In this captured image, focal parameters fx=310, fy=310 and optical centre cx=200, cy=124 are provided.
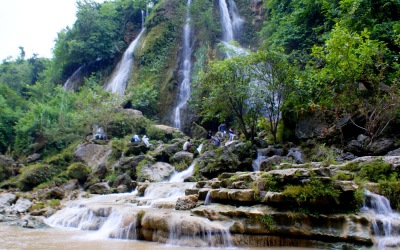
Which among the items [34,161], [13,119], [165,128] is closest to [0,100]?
[13,119]

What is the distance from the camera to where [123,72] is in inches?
1355

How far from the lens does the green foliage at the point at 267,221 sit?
7.41 meters

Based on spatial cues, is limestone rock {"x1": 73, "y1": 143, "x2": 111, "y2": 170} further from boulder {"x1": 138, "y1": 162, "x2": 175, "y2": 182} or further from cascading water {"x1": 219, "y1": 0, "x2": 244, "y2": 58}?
cascading water {"x1": 219, "y1": 0, "x2": 244, "y2": 58}

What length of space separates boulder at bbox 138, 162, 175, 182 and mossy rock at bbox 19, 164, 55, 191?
6741mm

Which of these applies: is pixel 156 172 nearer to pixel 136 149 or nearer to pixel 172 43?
pixel 136 149

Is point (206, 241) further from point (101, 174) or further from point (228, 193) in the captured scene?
point (101, 174)

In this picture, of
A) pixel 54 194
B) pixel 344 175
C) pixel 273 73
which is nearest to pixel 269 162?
pixel 273 73

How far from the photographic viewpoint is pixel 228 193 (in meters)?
8.74

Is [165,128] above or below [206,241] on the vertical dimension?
above

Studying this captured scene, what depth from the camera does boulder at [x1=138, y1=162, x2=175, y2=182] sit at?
1681 cm

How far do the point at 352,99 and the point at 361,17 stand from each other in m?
5.31

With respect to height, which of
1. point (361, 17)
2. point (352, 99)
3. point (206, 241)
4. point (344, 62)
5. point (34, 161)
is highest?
point (361, 17)

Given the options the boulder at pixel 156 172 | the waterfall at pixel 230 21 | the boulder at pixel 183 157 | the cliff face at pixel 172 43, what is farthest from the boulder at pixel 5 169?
the waterfall at pixel 230 21

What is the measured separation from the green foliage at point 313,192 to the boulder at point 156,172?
33.6 ft
